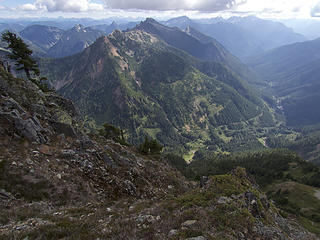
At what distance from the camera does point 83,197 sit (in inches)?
888

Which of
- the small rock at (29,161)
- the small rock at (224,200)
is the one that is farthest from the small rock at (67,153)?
the small rock at (224,200)

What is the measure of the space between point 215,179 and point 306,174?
155075 millimetres

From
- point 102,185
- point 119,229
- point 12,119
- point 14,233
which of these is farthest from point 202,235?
point 12,119

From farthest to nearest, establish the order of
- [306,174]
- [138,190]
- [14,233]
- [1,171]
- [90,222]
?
1. [306,174]
2. [138,190]
3. [1,171]
4. [90,222]
5. [14,233]

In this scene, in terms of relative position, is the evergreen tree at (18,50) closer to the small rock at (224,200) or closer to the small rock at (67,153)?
the small rock at (67,153)

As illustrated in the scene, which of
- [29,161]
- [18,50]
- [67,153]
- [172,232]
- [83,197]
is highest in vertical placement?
[18,50]

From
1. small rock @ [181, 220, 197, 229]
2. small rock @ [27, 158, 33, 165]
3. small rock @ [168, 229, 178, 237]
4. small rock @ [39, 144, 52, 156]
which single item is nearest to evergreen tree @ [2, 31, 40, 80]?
small rock @ [39, 144, 52, 156]

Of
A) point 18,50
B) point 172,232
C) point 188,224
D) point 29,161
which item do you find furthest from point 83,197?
point 18,50

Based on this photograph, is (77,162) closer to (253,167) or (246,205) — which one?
(246,205)

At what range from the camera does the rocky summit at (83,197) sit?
14.6 metres

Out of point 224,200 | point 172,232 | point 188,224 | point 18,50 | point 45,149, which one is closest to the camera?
point 172,232

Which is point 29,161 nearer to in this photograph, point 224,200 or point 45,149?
point 45,149

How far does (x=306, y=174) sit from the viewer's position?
138 meters

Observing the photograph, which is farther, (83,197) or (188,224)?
(83,197)
